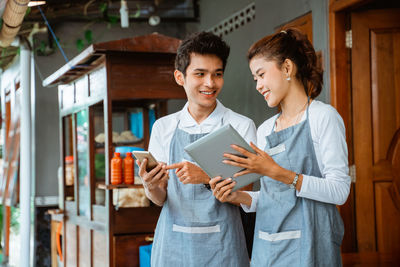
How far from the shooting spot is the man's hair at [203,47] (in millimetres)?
2301

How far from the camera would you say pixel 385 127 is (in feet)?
12.0

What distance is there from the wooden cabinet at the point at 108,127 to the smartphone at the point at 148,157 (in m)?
1.58

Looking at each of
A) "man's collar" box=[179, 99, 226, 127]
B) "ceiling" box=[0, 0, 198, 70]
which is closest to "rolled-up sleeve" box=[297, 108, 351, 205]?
"man's collar" box=[179, 99, 226, 127]

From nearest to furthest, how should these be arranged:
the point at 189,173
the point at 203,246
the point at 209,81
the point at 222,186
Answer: the point at 222,186 < the point at 189,173 < the point at 203,246 < the point at 209,81

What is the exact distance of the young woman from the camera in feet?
5.44

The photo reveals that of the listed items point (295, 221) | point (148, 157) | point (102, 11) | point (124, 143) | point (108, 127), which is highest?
point (102, 11)

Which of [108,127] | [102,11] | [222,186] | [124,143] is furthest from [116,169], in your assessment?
[102,11]

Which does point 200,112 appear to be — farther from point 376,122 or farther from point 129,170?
point 376,122

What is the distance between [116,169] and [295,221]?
2211mm

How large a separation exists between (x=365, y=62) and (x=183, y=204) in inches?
80.8

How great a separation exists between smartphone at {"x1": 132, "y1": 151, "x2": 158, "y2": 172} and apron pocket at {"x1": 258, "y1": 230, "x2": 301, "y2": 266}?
0.62 m

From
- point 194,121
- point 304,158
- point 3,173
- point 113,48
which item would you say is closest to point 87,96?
point 113,48

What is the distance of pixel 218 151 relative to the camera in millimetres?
1736

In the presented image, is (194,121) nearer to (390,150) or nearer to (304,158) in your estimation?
(304,158)
